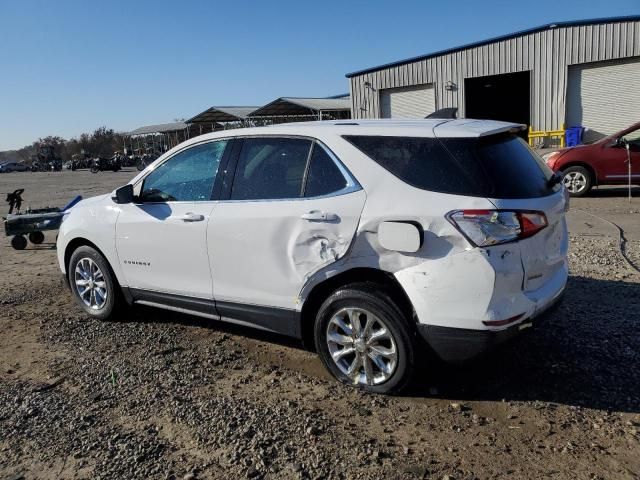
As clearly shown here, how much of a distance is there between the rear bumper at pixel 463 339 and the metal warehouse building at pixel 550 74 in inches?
810

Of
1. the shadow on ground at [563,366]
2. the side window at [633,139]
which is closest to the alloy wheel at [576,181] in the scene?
the side window at [633,139]

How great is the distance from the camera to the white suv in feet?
10.9

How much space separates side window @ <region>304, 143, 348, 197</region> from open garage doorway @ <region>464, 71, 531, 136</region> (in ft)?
74.0

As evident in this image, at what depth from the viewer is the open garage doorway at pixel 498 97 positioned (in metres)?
26.0

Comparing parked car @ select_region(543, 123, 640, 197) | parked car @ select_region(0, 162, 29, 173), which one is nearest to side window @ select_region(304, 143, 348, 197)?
parked car @ select_region(543, 123, 640, 197)

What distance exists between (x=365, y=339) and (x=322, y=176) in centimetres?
115

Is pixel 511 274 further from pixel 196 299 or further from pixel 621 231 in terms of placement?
pixel 621 231

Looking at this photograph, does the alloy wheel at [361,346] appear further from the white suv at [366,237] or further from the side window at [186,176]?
the side window at [186,176]

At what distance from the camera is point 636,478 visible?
110 inches

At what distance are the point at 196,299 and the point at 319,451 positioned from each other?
1.89 metres

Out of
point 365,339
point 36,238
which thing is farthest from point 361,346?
point 36,238

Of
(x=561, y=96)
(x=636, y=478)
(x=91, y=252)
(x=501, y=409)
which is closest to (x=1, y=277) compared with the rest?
(x=91, y=252)

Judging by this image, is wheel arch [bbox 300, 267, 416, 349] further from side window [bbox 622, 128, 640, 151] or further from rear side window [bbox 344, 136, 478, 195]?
side window [bbox 622, 128, 640, 151]

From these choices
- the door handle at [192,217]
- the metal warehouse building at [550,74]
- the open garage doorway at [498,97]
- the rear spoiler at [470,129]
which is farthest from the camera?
the open garage doorway at [498,97]
